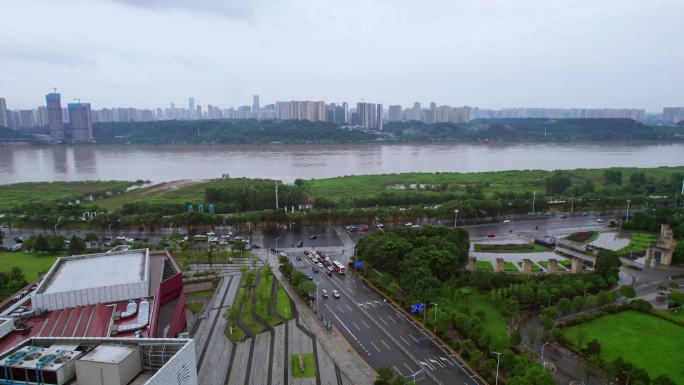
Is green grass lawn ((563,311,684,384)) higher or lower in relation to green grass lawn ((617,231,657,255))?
lower

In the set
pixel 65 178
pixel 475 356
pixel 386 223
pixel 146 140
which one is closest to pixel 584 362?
pixel 475 356

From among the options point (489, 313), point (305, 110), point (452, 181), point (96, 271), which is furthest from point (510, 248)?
point (305, 110)

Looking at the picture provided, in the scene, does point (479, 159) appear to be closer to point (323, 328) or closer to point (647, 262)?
point (647, 262)

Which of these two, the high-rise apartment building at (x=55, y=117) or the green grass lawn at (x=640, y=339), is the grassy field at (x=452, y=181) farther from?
the high-rise apartment building at (x=55, y=117)

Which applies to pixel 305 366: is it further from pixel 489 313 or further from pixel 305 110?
pixel 305 110

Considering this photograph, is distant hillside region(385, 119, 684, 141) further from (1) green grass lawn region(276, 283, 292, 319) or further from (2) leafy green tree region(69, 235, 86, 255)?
(1) green grass lawn region(276, 283, 292, 319)

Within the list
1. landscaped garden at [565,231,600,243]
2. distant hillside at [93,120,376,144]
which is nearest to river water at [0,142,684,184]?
distant hillside at [93,120,376,144]
